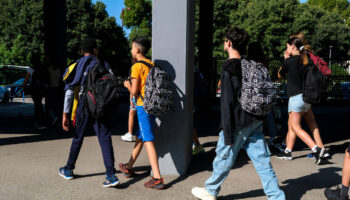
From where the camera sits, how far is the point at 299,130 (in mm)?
5172

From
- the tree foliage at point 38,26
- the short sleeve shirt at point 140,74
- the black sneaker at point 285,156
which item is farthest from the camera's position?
the tree foliage at point 38,26

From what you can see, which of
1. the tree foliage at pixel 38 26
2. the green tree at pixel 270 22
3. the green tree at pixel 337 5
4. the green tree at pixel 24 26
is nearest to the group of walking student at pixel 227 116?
the tree foliage at pixel 38 26

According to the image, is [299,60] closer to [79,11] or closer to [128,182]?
[128,182]

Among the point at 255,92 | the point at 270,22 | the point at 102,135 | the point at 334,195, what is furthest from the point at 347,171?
the point at 270,22

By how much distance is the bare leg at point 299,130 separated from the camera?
16.9 ft

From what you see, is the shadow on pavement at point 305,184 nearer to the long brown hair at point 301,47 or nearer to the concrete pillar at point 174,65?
the concrete pillar at point 174,65

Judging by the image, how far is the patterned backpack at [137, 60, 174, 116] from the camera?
154 inches

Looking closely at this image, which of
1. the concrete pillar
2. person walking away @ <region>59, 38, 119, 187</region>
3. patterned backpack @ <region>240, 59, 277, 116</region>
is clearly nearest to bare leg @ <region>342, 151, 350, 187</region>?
patterned backpack @ <region>240, 59, 277, 116</region>

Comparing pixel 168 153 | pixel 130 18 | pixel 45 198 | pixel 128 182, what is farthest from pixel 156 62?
pixel 130 18

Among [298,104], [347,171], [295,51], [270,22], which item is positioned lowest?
[347,171]

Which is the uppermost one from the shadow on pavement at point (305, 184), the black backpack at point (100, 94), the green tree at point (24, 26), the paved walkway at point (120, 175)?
the green tree at point (24, 26)

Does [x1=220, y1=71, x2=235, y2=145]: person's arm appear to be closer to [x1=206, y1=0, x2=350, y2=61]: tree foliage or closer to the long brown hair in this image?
the long brown hair

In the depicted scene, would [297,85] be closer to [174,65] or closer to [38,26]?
[174,65]

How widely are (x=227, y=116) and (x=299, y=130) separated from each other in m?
2.27
